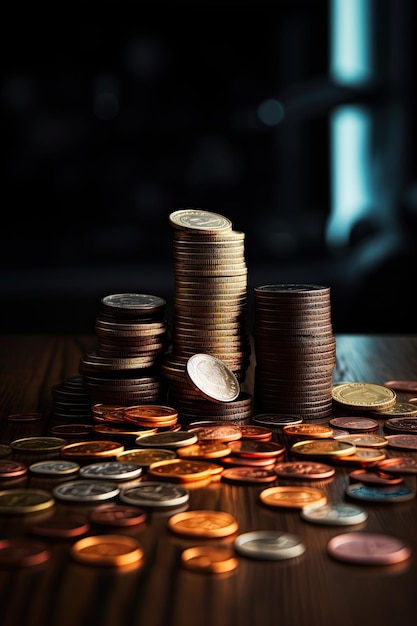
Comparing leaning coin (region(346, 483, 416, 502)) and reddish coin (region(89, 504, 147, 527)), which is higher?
reddish coin (region(89, 504, 147, 527))

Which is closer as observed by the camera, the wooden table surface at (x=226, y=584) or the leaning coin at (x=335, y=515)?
the wooden table surface at (x=226, y=584)

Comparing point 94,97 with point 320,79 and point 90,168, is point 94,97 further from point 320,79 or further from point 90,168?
point 320,79

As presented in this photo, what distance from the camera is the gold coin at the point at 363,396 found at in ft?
5.38

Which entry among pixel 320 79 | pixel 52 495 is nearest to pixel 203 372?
pixel 52 495

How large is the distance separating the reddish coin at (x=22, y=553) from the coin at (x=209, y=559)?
0.46 ft

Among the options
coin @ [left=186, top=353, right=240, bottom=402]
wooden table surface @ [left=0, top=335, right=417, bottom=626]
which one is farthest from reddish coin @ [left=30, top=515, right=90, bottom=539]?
coin @ [left=186, top=353, right=240, bottom=402]

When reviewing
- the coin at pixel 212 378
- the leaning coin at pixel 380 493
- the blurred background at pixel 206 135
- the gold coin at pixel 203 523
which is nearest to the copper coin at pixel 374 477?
the leaning coin at pixel 380 493

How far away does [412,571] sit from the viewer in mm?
887

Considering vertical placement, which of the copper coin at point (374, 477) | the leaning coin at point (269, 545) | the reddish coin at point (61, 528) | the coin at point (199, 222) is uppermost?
the coin at point (199, 222)

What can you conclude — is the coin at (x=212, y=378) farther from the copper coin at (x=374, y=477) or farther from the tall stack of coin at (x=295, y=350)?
the copper coin at (x=374, y=477)

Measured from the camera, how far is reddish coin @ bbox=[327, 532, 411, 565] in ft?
2.95

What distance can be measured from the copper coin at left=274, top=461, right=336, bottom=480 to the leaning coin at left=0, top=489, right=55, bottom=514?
12.2 inches

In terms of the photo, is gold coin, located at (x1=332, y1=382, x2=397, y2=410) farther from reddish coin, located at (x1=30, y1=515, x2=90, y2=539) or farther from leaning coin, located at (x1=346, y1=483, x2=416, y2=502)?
reddish coin, located at (x1=30, y1=515, x2=90, y2=539)

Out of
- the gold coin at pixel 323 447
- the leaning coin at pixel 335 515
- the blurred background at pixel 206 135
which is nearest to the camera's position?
the leaning coin at pixel 335 515
